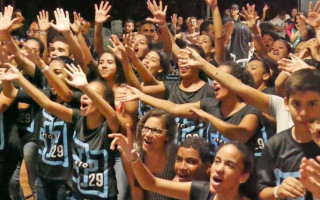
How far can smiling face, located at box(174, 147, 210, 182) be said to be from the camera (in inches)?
167

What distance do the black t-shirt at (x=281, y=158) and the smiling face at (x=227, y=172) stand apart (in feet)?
0.45

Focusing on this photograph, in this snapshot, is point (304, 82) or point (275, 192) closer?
point (275, 192)

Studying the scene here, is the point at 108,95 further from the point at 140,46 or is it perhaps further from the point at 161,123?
the point at 140,46

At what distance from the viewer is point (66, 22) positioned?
21.0 feet

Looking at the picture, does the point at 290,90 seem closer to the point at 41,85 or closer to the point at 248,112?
the point at 248,112

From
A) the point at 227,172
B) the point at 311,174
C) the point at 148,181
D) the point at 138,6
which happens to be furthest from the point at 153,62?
the point at 138,6

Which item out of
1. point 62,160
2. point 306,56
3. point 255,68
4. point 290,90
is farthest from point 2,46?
point 290,90

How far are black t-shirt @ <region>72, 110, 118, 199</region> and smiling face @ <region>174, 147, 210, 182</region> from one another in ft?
3.22

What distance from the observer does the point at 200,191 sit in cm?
380

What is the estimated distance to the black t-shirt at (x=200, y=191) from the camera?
3.77 metres

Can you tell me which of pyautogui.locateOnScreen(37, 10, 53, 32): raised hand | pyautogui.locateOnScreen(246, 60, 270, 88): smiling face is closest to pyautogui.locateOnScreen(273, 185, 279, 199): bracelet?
pyautogui.locateOnScreen(246, 60, 270, 88): smiling face

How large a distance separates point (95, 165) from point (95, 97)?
0.54 metres

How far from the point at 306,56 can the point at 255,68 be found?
1.59ft

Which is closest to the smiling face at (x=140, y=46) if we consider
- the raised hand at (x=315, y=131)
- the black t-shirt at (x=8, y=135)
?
the black t-shirt at (x=8, y=135)
